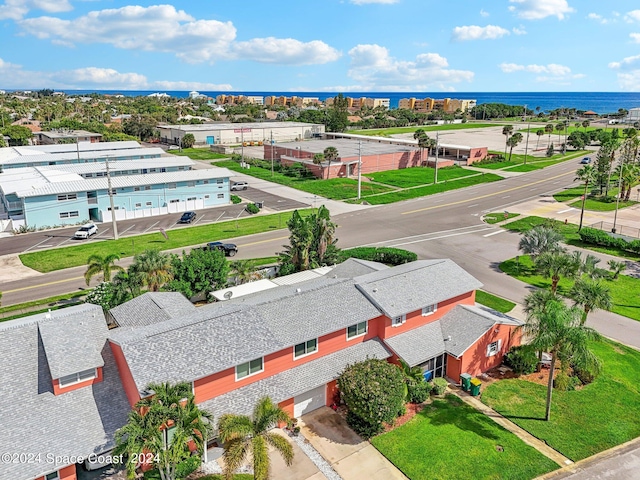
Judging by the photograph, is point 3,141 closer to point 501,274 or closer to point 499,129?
point 501,274

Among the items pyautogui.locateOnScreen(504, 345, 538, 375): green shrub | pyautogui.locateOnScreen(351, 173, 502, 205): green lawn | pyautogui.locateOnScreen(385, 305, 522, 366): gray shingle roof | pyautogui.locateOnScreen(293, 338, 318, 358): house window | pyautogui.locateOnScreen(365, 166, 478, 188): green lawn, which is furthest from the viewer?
pyautogui.locateOnScreen(365, 166, 478, 188): green lawn

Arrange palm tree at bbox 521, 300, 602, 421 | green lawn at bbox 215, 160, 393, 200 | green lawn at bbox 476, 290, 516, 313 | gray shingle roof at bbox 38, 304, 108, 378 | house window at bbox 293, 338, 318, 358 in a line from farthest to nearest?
green lawn at bbox 215, 160, 393, 200
green lawn at bbox 476, 290, 516, 313
house window at bbox 293, 338, 318, 358
palm tree at bbox 521, 300, 602, 421
gray shingle roof at bbox 38, 304, 108, 378

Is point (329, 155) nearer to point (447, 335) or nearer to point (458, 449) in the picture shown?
point (447, 335)

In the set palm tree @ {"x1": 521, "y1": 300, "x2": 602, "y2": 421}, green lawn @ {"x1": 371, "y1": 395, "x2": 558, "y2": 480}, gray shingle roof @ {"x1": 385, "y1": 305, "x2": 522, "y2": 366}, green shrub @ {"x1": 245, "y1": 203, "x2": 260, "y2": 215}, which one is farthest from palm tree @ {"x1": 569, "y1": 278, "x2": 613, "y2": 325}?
green shrub @ {"x1": 245, "y1": 203, "x2": 260, "y2": 215}

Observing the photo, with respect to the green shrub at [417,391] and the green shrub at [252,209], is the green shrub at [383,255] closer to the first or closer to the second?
the green shrub at [417,391]

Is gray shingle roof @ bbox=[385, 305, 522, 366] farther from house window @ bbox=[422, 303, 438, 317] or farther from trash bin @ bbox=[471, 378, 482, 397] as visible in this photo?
trash bin @ bbox=[471, 378, 482, 397]

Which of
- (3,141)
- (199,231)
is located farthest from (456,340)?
(3,141)

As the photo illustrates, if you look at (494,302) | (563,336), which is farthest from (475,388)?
(494,302)
